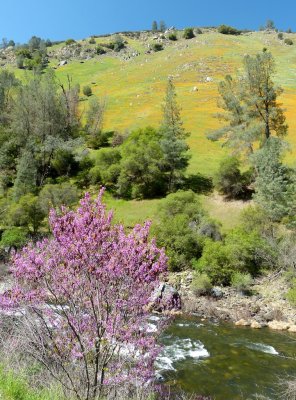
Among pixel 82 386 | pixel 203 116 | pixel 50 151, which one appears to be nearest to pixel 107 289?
pixel 82 386

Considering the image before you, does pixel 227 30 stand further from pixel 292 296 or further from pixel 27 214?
pixel 292 296

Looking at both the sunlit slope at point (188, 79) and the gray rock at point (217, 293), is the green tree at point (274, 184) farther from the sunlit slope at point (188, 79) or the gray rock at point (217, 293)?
the sunlit slope at point (188, 79)

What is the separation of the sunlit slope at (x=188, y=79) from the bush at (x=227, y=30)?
745 cm

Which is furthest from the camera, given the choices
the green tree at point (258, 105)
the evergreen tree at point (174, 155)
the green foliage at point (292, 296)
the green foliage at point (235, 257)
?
the evergreen tree at point (174, 155)

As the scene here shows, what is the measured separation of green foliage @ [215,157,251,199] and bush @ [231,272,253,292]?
16.7 metres

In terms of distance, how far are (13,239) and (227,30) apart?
497ft

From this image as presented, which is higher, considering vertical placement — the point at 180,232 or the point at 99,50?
the point at 99,50

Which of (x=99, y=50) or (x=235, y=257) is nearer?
(x=235, y=257)

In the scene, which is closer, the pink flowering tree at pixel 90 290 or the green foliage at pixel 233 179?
the pink flowering tree at pixel 90 290

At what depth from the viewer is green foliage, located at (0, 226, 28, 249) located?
3809 cm

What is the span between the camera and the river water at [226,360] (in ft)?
55.2

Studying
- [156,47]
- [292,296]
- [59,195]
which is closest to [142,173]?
[59,195]

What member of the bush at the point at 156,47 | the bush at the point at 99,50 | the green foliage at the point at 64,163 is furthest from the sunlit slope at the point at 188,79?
the green foliage at the point at 64,163

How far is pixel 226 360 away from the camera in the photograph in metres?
20.1
